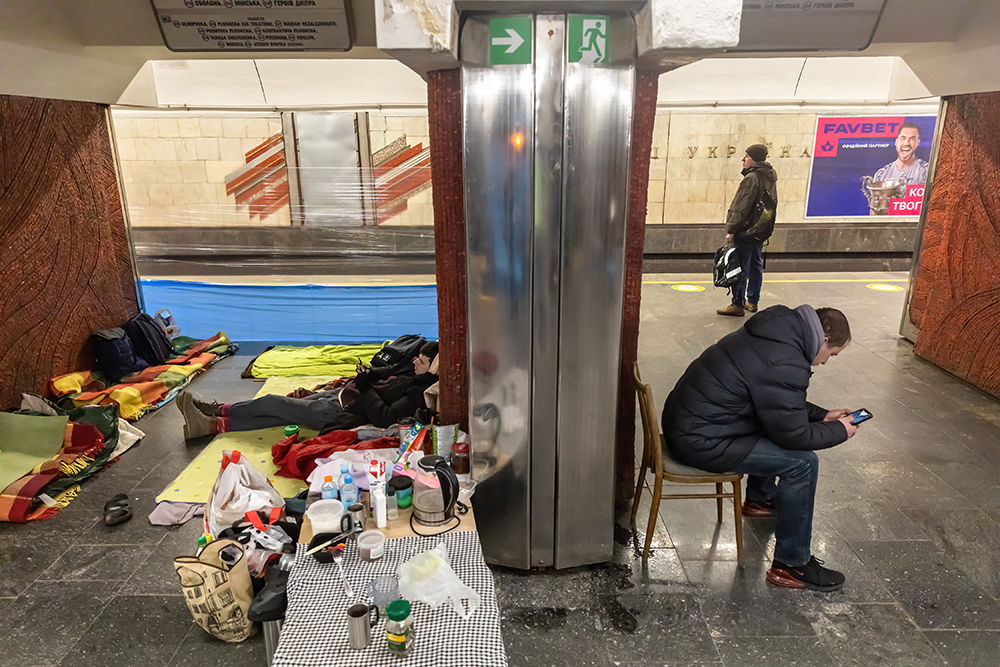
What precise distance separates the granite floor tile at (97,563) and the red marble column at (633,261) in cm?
249

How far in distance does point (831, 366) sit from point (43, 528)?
241 inches

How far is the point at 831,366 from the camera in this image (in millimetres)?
5984

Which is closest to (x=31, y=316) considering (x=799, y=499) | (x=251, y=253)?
(x=251, y=253)

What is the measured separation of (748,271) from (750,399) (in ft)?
17.2

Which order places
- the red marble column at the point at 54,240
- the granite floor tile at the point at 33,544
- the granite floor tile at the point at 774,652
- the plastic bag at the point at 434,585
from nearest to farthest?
the plastic bag at the point at 434,585 < the granite floor tile at the point at 774,652 < the granite floor tile at the point at 33,544 < the red marble column at the point at 54,240

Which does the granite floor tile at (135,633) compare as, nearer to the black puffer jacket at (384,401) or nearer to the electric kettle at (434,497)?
the electric kettle at (434,497)

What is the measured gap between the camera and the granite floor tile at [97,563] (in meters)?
3.11

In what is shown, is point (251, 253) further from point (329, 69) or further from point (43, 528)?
point (43, 528)

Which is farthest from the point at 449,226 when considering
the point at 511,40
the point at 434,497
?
the point at 434,497

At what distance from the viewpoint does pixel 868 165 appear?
10.7 m

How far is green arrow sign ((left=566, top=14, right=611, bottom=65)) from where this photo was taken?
249 cm

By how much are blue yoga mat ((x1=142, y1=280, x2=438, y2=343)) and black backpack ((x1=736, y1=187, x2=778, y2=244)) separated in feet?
12.2

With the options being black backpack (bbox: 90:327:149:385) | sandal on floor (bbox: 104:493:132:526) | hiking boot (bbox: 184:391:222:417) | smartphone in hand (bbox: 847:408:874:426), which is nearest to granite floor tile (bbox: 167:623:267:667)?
sandal on floor (bbox: 104:493:132:526)

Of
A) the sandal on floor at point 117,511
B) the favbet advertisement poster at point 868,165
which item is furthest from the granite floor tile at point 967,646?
the favbet advertisement poster at point 868,165
